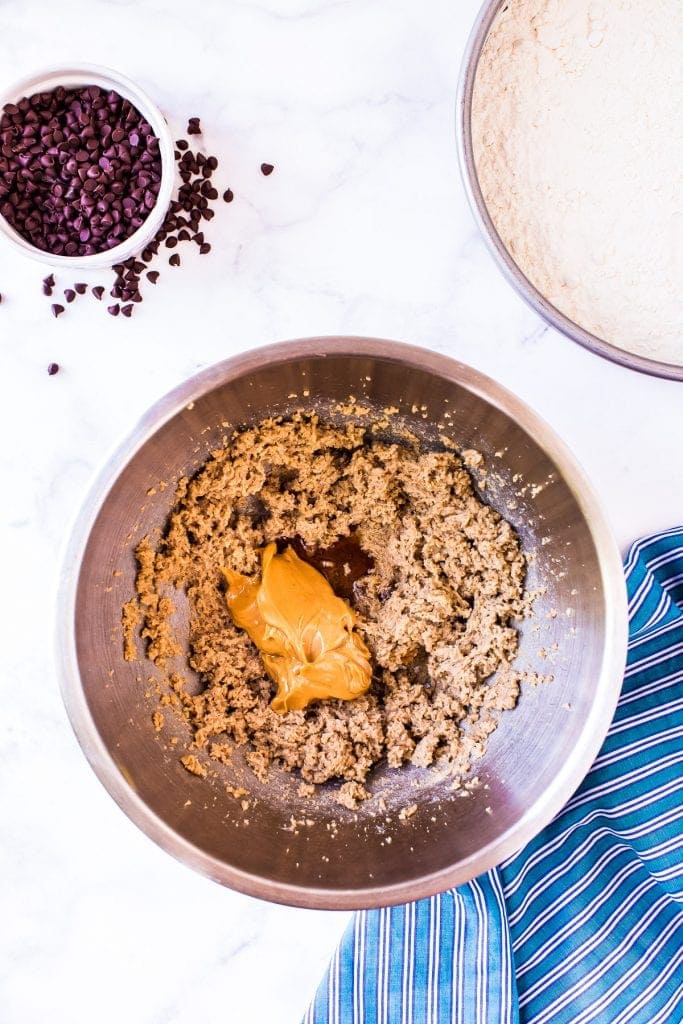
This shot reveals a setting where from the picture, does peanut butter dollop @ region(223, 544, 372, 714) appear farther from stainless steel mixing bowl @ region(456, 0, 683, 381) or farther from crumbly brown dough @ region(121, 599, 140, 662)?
stainless steel mixing bowl @ region(456, 0, 683, 381)

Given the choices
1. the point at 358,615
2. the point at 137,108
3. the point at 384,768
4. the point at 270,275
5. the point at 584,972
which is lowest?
the point at 584,972

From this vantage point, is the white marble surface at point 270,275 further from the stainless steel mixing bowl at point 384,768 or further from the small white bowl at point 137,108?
the stainless steel mixing bowl at point 384,768

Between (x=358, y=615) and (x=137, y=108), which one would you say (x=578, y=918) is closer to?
(x=358, y=615)

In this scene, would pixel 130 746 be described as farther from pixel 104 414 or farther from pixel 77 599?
pixel 104 414

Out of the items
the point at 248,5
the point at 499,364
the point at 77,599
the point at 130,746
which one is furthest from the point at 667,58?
the point at 130,746

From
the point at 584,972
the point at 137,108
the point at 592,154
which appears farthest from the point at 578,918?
the point at 137,108

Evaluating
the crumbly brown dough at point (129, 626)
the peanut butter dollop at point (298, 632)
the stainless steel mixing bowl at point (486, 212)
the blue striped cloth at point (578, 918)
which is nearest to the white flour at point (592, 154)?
the stainless steel mixing bowl at point (486, 212)
